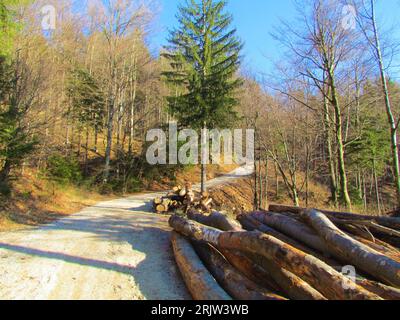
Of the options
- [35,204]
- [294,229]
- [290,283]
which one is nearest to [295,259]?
[290,283]

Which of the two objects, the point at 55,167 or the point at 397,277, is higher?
the point at 55,167

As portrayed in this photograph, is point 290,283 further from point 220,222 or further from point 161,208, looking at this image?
point 161,208

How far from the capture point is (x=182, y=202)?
41.6 ft

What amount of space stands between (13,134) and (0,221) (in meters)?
4.14

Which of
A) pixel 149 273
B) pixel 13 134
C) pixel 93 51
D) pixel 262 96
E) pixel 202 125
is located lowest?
pixel 149 273

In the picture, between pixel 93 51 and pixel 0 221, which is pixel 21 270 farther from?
pixel 93 51

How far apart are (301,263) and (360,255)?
114cm

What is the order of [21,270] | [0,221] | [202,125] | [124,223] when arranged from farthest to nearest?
1. [202,125]
2. [124,223]
3. [0,221]
4. [21,270]

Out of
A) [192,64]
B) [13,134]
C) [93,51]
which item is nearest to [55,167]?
[13,134]

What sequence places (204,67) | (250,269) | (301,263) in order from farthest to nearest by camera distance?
(204,67), (250,269), (301,263)

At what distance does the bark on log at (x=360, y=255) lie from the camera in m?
3.55

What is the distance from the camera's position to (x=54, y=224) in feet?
28.8

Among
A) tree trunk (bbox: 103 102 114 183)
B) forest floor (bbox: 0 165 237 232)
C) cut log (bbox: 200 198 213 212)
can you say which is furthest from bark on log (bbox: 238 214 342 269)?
tree trunk (bbox: 103 102 114 183)

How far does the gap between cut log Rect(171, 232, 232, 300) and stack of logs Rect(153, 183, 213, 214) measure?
6.23 m
